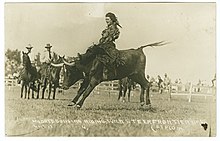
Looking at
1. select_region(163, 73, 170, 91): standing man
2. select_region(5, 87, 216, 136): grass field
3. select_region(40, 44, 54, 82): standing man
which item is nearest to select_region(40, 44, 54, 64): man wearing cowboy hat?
select_region(40, 44, 54, 82): standing man

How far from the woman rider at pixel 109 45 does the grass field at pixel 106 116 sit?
8 cm

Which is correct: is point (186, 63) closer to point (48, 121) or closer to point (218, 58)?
point (218, 58)

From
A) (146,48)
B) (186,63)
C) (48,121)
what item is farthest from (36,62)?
(186,63)

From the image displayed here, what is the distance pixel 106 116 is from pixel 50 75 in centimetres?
18

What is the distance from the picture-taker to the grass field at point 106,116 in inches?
47.3

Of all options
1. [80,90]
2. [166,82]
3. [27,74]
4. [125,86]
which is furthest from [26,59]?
[166,82]

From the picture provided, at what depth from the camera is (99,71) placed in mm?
1211

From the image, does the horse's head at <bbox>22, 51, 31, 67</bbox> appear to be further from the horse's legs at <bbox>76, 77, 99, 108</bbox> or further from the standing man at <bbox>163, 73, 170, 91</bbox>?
the standing man at <bbox>163, 73, 170, 91</bbox>

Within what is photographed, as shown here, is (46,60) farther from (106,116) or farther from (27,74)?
(106,116)

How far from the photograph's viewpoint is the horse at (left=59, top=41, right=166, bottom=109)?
47.5 inches

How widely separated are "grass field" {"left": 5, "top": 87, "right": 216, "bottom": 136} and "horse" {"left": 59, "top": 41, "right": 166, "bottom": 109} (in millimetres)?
19

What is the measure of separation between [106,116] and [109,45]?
0.19 m

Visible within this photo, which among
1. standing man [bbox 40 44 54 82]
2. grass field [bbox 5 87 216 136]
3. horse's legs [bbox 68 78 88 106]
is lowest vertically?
grass field [bbox 5 87 216 136]

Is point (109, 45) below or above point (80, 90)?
above
